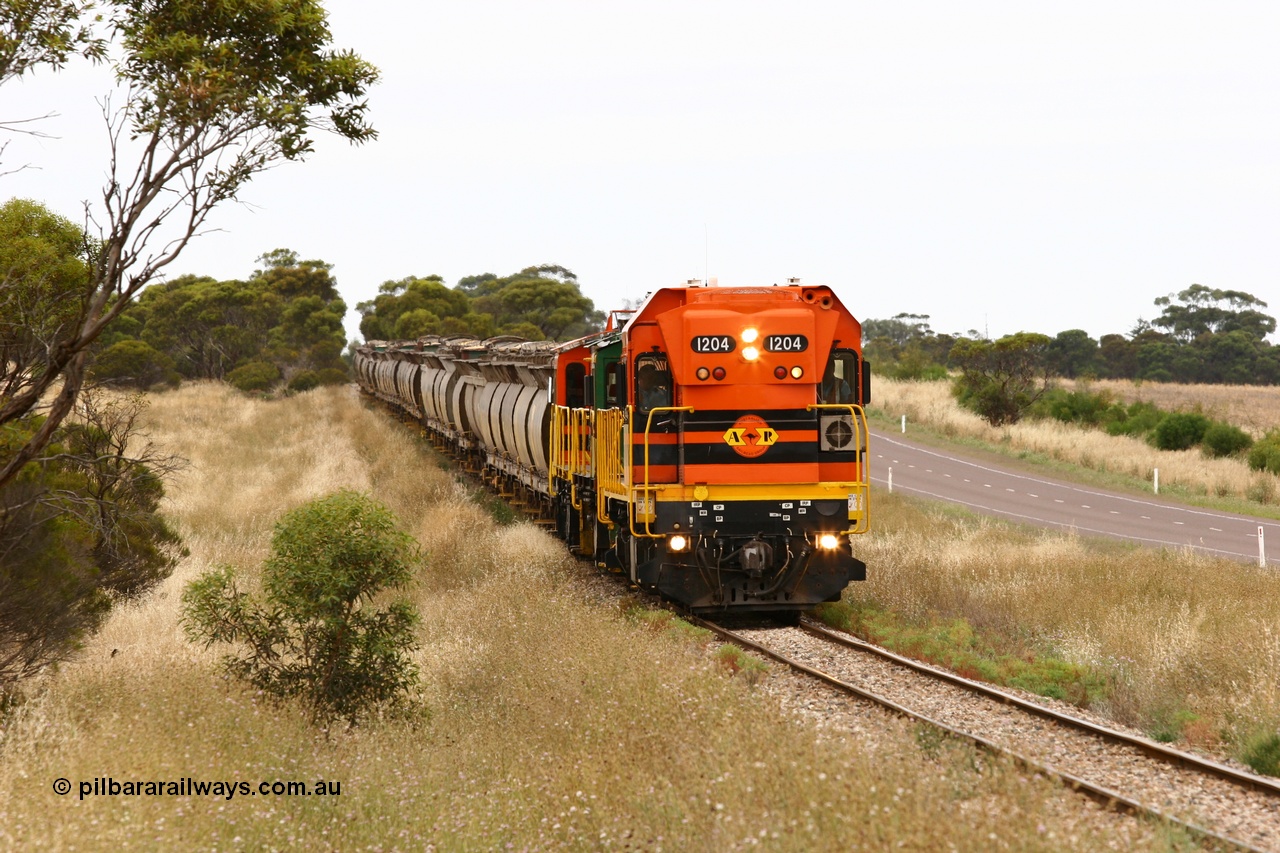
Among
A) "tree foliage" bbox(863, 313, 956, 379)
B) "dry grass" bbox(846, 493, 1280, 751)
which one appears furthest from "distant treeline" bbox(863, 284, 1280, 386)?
"dry grass" bbox(846, 493, 1280, 751)

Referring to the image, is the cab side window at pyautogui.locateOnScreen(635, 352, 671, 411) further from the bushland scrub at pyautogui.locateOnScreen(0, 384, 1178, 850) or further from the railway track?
the railway track

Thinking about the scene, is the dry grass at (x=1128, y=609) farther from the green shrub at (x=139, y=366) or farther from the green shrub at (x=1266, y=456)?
the green shrub at (x=139, y=366)

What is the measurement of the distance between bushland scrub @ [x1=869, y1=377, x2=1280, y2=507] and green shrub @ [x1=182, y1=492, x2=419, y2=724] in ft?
87.9

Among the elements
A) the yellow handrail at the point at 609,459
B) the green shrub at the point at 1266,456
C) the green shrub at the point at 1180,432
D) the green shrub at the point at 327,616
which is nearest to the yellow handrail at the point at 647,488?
the yellow handrail at the point at 609,459

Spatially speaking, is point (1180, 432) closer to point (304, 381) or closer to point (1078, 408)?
point (1078, 408)

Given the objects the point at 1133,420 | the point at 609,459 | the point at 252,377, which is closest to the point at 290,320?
the point at 252,377

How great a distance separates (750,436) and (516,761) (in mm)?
5622

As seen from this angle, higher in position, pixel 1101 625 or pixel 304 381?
pixel 304 381

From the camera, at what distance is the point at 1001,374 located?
5516cm

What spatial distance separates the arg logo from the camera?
13242 mm

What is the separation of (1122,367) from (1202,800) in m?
105

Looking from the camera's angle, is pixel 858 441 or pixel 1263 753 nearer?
pixel 1263 753

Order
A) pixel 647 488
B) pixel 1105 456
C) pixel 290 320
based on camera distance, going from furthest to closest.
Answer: pixel 290 320 < pixel 1105 456 < pixel 647 488

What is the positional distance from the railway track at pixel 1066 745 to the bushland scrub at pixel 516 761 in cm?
55
